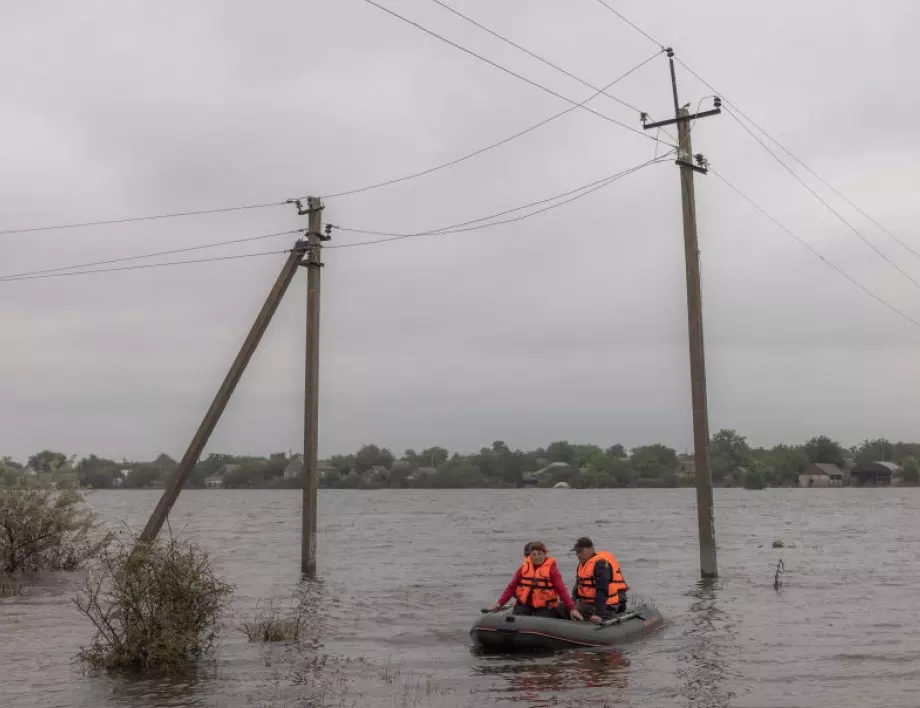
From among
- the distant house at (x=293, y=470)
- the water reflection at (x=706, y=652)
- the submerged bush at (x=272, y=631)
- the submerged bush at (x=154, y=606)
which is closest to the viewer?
the water reflection at (x=706, y=652)

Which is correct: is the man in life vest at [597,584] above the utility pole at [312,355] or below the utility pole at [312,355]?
below

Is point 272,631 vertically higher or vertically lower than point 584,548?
lower

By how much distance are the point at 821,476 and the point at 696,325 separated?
164m

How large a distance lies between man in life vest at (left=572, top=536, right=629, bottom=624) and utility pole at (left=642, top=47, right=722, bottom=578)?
4320 mm

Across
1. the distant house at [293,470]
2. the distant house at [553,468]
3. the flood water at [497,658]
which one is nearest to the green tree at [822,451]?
the distant house at [553,468]

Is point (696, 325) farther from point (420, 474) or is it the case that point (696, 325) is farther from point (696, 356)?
point (420, 474)

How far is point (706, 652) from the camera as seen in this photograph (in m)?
16.5

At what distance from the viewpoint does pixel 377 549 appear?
4472 centimetres

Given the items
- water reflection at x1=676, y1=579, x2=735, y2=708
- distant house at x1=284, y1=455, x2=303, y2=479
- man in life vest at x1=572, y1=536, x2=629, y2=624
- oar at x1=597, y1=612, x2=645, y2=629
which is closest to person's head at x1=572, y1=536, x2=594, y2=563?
man in life vest at x1=572, y1=536, x2=629, y2=624

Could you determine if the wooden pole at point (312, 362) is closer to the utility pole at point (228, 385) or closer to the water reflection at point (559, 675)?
the utility pole at point (228, 385)

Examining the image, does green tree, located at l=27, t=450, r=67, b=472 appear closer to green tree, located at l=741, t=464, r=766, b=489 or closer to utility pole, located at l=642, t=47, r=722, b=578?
utility pole, located at l=642, t=47, r=722, b=578

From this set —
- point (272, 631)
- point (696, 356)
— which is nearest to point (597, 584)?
point (272, 631)

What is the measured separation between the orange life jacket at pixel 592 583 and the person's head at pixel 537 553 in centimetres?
96

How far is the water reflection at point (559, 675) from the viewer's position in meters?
13.0
